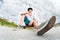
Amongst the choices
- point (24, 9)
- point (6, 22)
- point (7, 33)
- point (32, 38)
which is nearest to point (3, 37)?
point (7, 33)

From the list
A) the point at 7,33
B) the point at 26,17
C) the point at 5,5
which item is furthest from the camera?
the point at 5,5

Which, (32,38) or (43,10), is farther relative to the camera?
(43,10)

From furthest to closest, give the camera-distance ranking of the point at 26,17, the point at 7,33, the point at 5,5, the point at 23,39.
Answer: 1. the point at 5,5
2. the point at 26,17
3. the point at 7,33
4. the point at 23,39

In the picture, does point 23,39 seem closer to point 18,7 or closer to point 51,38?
point 51,38

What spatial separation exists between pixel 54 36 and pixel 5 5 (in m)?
1.48

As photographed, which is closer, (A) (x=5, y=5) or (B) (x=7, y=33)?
(B) (x=7, y=33)

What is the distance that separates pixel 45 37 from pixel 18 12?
132 cm

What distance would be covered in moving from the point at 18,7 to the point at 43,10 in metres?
0.44

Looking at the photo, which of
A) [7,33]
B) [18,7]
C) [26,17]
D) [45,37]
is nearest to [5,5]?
[18,7]

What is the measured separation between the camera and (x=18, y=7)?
4.18 metres

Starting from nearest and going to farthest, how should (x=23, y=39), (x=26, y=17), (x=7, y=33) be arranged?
(x=23, y=39) → (x=7, y=33) → (x=26, y=17)

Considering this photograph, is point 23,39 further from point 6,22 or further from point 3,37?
point 6,22

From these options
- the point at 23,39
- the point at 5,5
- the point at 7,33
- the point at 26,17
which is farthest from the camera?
the point at 5,5

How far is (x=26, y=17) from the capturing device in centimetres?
388
